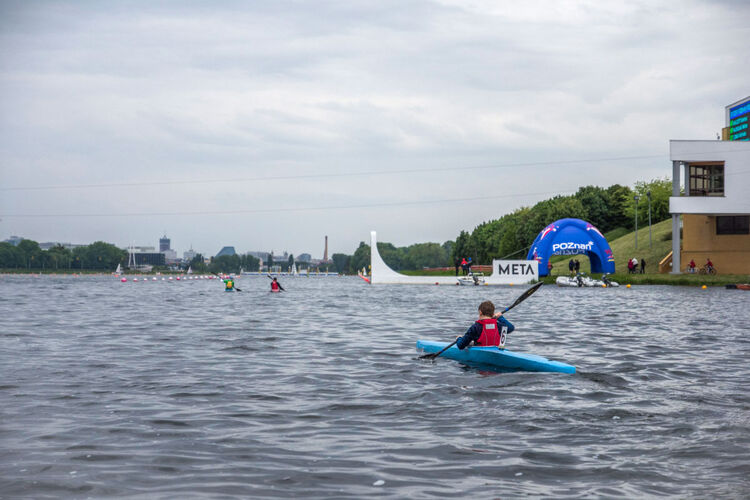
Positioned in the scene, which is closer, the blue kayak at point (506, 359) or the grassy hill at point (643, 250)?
the blue kayak at point (506, 359)

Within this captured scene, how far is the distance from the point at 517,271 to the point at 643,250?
766 inches

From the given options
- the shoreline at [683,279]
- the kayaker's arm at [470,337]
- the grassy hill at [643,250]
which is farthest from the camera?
the grassy hill at [643,250]

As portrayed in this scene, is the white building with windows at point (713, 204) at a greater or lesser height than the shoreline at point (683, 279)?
greater

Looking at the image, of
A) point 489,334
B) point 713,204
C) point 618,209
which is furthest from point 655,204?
point 489,334

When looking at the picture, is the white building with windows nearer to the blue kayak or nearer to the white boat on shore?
the white boat on shore

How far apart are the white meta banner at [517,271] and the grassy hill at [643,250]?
13252mm

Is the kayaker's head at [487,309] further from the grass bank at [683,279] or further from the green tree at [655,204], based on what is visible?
the green tree at [655,204]

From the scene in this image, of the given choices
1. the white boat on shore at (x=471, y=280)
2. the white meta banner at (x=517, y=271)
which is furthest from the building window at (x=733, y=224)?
the white boat on shore at (x=471, y=280)

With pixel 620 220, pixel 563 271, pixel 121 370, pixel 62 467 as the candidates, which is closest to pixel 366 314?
pixel 121 370

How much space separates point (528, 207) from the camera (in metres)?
154

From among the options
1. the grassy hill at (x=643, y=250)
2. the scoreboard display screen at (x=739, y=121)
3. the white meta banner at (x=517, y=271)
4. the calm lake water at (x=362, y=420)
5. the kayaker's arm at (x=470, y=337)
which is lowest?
the calm lake water at (x=362, y=420)

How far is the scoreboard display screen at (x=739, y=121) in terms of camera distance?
65.1 m

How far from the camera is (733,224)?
63344 mm

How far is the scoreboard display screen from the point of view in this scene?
213ft
